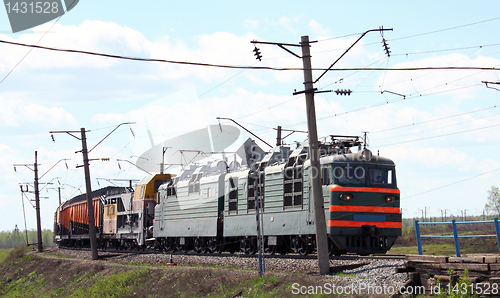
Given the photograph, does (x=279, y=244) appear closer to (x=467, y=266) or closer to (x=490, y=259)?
(x=467, y=266)

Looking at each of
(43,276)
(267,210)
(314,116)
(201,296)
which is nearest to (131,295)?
(201,296)

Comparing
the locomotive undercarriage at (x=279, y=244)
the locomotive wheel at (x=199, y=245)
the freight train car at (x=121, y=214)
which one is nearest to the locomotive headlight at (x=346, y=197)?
the locomotive undercarriage at (x=279, y=244)

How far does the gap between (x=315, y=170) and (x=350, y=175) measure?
3.38 metres

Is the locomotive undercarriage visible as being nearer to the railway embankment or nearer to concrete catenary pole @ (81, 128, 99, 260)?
the railway embankment

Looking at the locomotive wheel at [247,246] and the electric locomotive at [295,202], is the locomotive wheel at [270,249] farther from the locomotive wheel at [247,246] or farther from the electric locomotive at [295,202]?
the locomotive wheel at [247,246]

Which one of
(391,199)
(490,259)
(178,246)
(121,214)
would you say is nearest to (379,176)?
(391,199)

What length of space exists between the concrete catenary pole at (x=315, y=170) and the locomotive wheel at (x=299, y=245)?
4.37m

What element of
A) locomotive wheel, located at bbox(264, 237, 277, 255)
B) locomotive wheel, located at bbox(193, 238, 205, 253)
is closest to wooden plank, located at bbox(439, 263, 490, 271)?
locomotive wheel, located at bbox(264, 237, 277, 255)

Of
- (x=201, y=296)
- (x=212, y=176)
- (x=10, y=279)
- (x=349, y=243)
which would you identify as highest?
(x=212, y=176)

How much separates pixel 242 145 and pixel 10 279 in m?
24.0

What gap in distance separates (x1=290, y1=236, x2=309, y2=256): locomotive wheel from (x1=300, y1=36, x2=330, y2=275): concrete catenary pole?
14.3 ft

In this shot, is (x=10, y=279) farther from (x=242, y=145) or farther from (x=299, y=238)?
(x=299, y=238)

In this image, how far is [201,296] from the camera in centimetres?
1786

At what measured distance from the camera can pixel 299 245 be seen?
70.7 ft
